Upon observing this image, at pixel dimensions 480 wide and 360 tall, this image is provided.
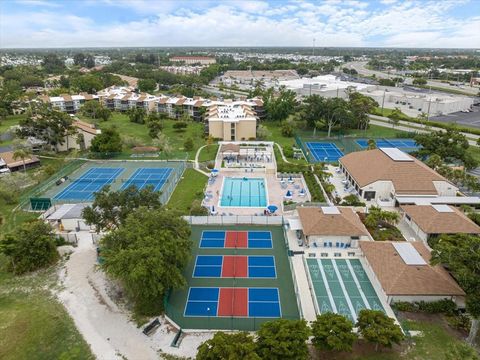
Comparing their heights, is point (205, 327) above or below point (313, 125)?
below

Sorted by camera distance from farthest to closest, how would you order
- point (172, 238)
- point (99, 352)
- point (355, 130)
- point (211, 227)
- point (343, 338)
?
point (355, 130)
point (211, 227)
point (172, 238)
point (99, 352)
point (343, 338)

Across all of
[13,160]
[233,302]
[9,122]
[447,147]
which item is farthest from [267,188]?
[9,122]

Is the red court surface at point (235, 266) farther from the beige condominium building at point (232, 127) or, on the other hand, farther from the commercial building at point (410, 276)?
the beige condominium building at point (232, 127)

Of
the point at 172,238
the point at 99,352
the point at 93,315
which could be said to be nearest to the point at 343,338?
the point at 172,238

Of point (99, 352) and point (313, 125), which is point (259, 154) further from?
point (99, 352)

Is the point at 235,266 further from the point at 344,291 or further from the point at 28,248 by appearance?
the point at 28,248
